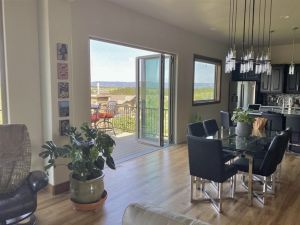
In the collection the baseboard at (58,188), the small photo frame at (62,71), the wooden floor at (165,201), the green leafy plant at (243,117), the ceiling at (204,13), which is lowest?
the wooden floor at (165,201)

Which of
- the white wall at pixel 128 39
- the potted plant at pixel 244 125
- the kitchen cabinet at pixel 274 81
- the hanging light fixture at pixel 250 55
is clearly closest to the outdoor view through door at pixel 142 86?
Result: the white wall at pixel 128 39

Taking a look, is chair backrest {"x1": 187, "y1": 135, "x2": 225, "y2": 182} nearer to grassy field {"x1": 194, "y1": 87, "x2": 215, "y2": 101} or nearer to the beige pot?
the beige pot

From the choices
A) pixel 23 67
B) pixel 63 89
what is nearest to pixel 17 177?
pixel 63 89

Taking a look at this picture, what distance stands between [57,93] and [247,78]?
6.32 meters

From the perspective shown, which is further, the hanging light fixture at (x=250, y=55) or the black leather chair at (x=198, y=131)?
the black leather chair at (x=198, y=131)

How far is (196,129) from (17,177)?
2.34m

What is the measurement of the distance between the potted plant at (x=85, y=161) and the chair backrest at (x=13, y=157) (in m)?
0.22

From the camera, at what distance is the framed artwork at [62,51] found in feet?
10.4

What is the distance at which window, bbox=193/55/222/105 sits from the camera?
22.1ft

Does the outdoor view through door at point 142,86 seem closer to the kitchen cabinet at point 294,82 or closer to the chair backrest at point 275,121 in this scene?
the chair backrest at point 275,121

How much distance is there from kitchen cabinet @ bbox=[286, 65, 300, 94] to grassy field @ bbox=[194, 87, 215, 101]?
2115 mm

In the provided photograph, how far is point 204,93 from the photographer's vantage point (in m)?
7.20

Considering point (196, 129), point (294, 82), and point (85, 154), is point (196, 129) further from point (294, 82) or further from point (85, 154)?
point (294, 82)

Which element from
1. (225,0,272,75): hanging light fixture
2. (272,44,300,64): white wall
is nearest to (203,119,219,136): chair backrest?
(225,0,272,75): hanging light fixture
